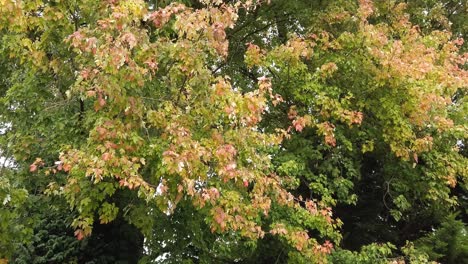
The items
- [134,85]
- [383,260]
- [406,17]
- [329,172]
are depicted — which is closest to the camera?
[134,85]

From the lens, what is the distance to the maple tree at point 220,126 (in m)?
4.87

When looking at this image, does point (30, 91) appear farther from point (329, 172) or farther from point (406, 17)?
point (406, 17)

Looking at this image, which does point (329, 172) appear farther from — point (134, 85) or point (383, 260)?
point (134, 85)

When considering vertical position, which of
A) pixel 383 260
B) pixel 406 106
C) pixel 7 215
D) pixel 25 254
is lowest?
pixel 383 260

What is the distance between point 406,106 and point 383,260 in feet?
7.52

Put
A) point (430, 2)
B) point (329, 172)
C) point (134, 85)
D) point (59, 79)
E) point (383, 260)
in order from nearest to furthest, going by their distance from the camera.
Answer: point (134, 85)
point (59, 79)
point (383, 260)
point (329, 172)
point (430, 2)

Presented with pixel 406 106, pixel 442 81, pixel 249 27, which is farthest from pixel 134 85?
pixel 249 27

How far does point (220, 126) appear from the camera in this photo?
541 cm

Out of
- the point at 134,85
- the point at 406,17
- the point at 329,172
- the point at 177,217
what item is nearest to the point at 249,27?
the point at 406,17

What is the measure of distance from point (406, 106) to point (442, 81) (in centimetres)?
77

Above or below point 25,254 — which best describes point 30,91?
above

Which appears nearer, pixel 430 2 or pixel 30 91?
pixel 30 91

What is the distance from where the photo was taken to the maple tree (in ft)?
16.0

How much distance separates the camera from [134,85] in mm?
4969
